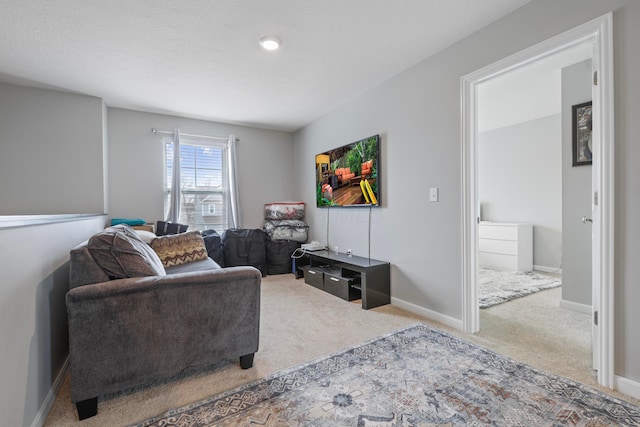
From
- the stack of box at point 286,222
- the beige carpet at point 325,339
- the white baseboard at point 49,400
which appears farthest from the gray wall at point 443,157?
the white baseboard at point 49,400

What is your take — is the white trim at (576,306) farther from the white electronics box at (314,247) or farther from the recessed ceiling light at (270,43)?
the recessed ceiling light at (270,43)

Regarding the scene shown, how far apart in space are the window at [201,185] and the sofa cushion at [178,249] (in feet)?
4.06

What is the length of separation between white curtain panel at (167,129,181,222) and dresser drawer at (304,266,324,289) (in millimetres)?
2004

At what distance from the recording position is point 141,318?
150cm

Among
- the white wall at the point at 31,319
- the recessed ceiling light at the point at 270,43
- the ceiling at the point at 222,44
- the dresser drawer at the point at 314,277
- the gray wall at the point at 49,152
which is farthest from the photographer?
the dresser drawer at the point at 314,277

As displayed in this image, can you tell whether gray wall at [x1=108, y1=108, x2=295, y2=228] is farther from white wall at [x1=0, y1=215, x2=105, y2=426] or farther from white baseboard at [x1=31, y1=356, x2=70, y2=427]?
white baseboard at [x1=31, y1=356, x2=70, y2=427]

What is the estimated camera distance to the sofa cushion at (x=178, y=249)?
297cm

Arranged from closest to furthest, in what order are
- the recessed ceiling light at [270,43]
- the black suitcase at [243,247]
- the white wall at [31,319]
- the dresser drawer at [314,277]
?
the white wall at [31,319]
the recessed ceiling light at [270,43]
the dresser drawer at [314,277]
the black suitcase at [243,247]

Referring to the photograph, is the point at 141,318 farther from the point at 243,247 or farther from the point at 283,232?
the point at 283,232

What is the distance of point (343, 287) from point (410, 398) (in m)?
1.71

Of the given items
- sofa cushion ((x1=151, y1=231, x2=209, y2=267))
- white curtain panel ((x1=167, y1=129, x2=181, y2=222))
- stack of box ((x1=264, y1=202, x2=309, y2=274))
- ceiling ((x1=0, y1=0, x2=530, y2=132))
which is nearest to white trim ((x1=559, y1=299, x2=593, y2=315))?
ceiling ((x1=0, y1=0, x2=530, y2=132))

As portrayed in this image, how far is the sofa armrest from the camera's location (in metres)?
1.39

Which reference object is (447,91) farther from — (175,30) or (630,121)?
(175,30)

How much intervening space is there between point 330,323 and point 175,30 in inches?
104
